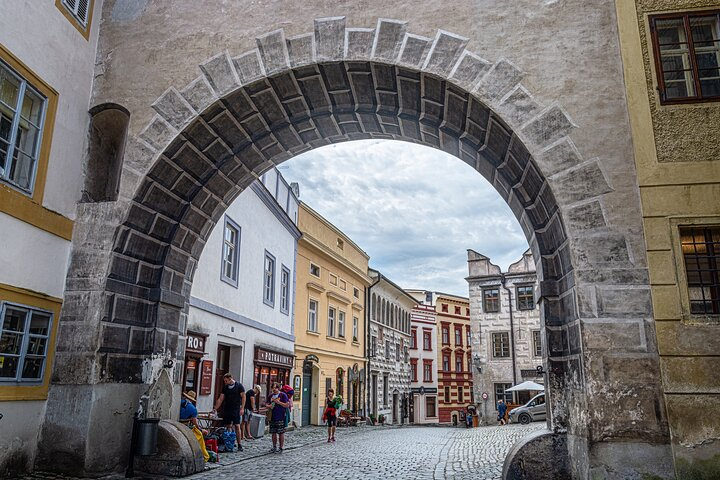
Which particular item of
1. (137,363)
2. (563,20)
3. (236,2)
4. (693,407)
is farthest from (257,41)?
(693,407)

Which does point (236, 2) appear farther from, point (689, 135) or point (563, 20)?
point (689, 135)

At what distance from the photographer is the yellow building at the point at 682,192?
6.82 metres

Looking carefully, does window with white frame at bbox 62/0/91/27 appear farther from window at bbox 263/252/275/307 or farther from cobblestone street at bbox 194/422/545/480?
window at bbox 263/252/275/307

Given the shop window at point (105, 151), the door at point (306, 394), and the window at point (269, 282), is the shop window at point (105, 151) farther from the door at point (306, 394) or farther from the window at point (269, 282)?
the door at point (306, 394)

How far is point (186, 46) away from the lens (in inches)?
379

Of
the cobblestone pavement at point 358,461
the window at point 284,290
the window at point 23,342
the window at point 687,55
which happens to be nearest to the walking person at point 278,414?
the cobblestone pavement at point 358,461

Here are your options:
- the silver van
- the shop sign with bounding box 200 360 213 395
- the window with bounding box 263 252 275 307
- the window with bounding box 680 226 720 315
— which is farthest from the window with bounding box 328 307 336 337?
the window with bounding box 680 226 720 315

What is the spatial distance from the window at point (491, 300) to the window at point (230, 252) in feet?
79.5

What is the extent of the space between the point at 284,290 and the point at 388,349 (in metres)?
17.1

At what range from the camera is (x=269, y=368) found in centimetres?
1933

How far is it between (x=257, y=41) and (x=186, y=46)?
1179 mm

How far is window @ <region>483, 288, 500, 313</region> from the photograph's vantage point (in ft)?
124

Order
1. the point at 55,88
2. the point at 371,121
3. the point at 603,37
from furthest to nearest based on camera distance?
1. the point at 371,121
2. the point at 55,88
3. the point at 603,37

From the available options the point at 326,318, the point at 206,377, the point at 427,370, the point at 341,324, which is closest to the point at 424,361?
the point at 427,370
